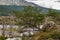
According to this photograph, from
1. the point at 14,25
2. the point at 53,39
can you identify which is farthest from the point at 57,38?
the point at 14,25

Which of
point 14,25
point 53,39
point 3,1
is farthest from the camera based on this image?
point 3,1

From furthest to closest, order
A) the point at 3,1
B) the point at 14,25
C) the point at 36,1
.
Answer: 1. the point at 3,1
2. the point at 36,1
3. the point at 14,25

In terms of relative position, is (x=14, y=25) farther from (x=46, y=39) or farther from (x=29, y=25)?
(x=46, y=39)

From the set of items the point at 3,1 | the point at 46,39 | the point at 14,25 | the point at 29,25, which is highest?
the point at 46,39

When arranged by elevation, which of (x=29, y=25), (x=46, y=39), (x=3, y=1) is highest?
(x=46, y=39)

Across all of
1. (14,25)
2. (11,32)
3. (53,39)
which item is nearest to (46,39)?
(53,39)

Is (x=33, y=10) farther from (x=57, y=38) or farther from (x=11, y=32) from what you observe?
(x=57, y=38)

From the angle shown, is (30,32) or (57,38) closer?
(57,38)

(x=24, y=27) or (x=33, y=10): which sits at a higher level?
(x=33, y=10)

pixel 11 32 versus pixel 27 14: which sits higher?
pixel 27 14
